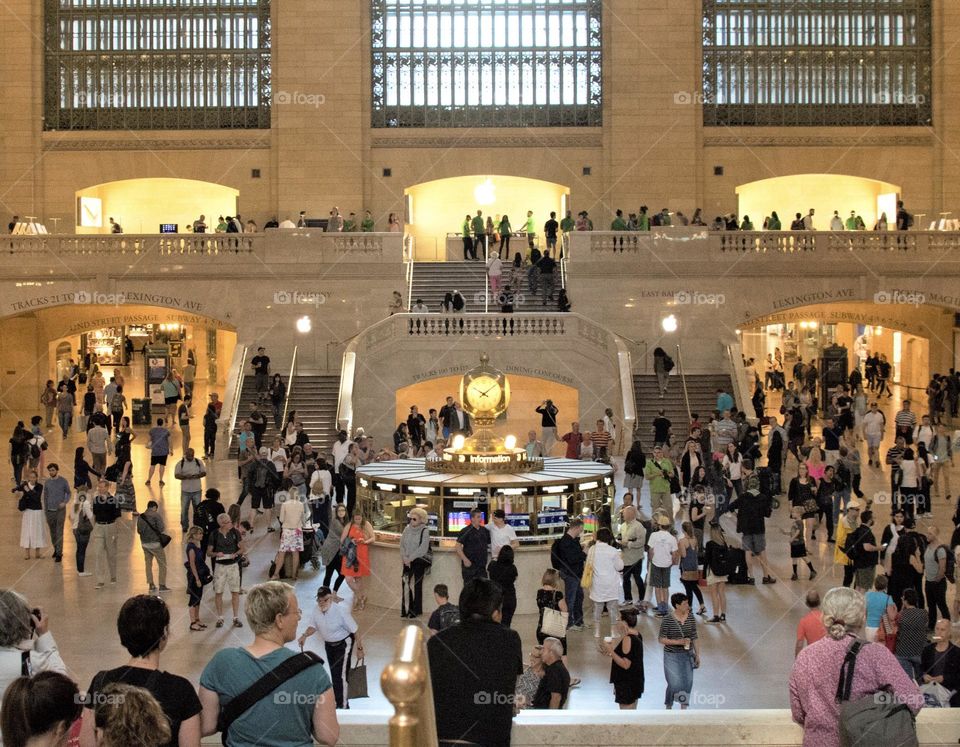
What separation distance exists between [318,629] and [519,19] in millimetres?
31092

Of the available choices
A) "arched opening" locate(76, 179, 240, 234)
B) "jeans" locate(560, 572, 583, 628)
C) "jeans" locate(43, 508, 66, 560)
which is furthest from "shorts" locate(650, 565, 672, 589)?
"arched opening" locate(76, 179, 240, 234)

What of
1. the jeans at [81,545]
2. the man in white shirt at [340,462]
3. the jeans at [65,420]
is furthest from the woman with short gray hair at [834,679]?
the jeans at [65,420]

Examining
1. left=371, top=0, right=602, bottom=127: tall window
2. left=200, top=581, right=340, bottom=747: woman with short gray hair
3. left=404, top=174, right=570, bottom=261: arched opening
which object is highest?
left=371, top=0, right=602, bottom=127: tall window

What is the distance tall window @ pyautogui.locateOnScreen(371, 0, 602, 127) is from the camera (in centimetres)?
4056

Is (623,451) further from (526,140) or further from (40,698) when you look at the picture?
(40,698)

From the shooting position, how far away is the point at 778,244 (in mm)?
35156

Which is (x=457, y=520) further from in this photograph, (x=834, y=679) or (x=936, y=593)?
(x=834, y=679)

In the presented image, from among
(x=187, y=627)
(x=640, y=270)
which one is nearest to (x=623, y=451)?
(x=640, y=270)

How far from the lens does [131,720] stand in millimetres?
A: 5078

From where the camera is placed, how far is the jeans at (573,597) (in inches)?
580

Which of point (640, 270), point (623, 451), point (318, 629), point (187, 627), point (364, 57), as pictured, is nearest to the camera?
point (318, 629)

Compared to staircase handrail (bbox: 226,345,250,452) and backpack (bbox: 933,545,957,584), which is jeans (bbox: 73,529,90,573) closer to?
backpack (bbox: 933,545,957,584)

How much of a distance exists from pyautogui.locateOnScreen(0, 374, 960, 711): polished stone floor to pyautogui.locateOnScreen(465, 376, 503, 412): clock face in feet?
6.35

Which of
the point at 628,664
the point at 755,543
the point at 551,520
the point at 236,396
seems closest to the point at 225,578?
the point at 551,520
